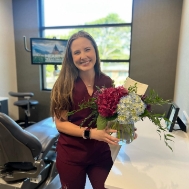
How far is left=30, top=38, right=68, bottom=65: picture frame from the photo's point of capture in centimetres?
283

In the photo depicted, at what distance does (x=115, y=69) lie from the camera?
10.7 feet

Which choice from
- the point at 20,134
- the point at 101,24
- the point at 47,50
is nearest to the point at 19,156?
the point at 20,134

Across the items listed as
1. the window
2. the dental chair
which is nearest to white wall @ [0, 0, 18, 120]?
the window

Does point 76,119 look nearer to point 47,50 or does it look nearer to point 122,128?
point 122,128

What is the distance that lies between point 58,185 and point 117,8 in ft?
9.39

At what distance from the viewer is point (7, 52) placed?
3.38 m

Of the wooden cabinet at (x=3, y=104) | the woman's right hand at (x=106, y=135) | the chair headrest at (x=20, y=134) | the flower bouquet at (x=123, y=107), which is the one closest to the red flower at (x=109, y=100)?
the flower bouquet at (x=123, y=107)

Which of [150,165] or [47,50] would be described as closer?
[150,165]

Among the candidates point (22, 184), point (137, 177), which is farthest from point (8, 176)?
point (137, 177)

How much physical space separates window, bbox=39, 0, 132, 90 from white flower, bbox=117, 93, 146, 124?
2236 millimetres

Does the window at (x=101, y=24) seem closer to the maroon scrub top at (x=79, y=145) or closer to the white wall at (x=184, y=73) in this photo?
the white wall at (x=184, y=73)

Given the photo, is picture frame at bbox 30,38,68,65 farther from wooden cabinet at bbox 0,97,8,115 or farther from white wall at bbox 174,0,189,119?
white wall at bbox 174,0,189,119

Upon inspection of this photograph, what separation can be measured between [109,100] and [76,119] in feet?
1.02

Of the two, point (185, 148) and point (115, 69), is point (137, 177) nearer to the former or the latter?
point (185, 148)
